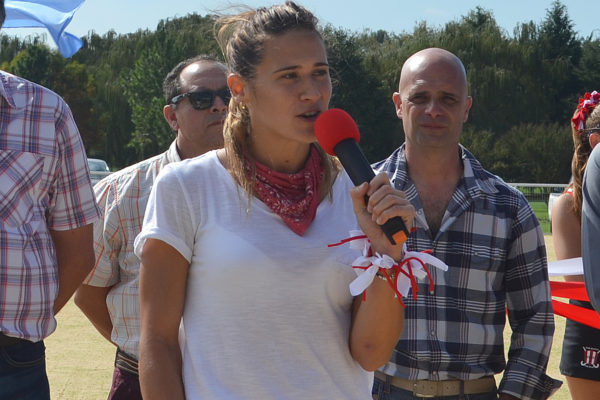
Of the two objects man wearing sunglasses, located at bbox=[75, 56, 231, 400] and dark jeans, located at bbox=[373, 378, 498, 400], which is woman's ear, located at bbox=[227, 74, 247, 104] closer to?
man wearing sunglasses, located at bbox=[75, 56, 231, 400]

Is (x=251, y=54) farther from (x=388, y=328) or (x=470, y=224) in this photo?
(x=470, y=224)

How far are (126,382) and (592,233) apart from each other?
236cm

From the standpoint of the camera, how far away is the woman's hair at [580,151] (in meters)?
4.94

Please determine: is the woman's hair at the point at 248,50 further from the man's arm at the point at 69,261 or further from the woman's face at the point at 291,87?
the man's arm at the point at 69,261

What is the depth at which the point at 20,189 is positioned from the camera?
3381 millimetres

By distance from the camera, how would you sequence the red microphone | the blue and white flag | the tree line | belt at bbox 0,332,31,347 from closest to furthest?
the red microphone → belt at bbox 0,332,31,347 → the blue and white flag → the tree line

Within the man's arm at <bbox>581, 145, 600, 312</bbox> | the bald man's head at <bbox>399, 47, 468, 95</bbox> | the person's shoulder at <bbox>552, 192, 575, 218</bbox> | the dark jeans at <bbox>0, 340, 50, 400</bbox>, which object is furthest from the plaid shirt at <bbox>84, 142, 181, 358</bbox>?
the person's shoulder at <bbox>552, 192, 575, 218</bbox>

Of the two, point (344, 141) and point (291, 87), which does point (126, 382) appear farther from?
point (344, 141)

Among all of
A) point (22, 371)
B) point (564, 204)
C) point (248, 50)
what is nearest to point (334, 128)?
point (248, 50)

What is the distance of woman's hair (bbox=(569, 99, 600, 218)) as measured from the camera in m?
4.94

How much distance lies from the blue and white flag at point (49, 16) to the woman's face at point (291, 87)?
14.8ft

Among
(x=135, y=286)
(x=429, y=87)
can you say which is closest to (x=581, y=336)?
(x=429, y=87)

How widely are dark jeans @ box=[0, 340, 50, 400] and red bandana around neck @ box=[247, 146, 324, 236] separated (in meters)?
1.21

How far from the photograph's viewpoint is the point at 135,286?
4234mm
